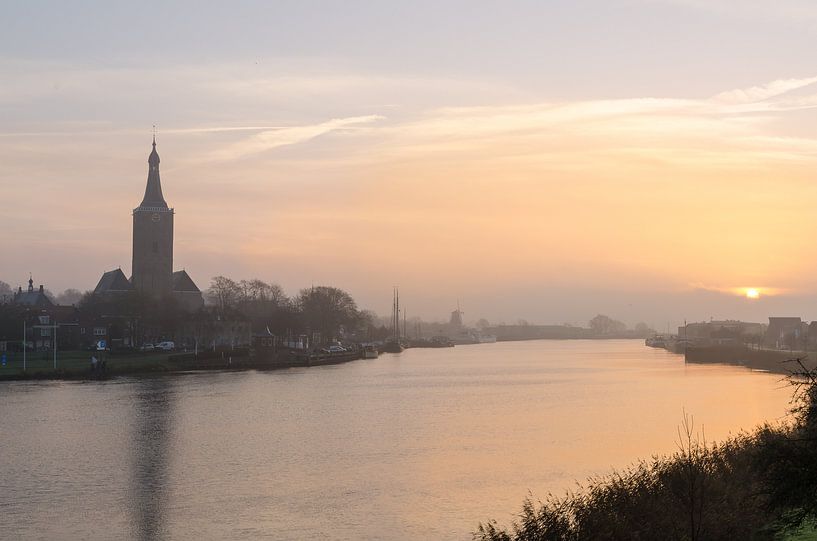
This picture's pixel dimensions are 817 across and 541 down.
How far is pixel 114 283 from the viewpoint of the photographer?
171375 mm

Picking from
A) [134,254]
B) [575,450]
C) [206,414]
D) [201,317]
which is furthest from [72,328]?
[575,450]

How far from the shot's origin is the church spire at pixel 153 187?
171 m

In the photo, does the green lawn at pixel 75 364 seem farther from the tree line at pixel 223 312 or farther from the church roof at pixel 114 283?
the church roof at pixel 114 283

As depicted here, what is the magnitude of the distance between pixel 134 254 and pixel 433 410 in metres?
116

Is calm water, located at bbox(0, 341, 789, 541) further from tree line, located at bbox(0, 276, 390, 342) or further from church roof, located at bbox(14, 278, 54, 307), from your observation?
church roof, located at bbox(14, 278, 54, 307)

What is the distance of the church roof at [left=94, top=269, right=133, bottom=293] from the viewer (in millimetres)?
170375

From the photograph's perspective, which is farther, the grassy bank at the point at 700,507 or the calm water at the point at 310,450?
the calm water at the point at 310,450

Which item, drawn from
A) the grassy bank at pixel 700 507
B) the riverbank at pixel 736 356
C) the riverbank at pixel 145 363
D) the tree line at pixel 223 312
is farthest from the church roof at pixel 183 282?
the grassy bank at pixel 700 507

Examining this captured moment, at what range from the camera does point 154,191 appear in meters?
172

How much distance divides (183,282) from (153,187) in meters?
22.4

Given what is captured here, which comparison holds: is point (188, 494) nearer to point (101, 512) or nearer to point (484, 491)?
point (101, 512)

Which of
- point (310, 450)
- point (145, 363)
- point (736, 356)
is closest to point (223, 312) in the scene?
point (145, 363)

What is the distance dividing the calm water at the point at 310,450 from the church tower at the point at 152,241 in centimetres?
8119

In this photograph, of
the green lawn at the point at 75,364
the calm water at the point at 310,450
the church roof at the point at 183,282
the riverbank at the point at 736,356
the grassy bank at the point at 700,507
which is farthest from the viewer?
the church roof at the point at 183,282
